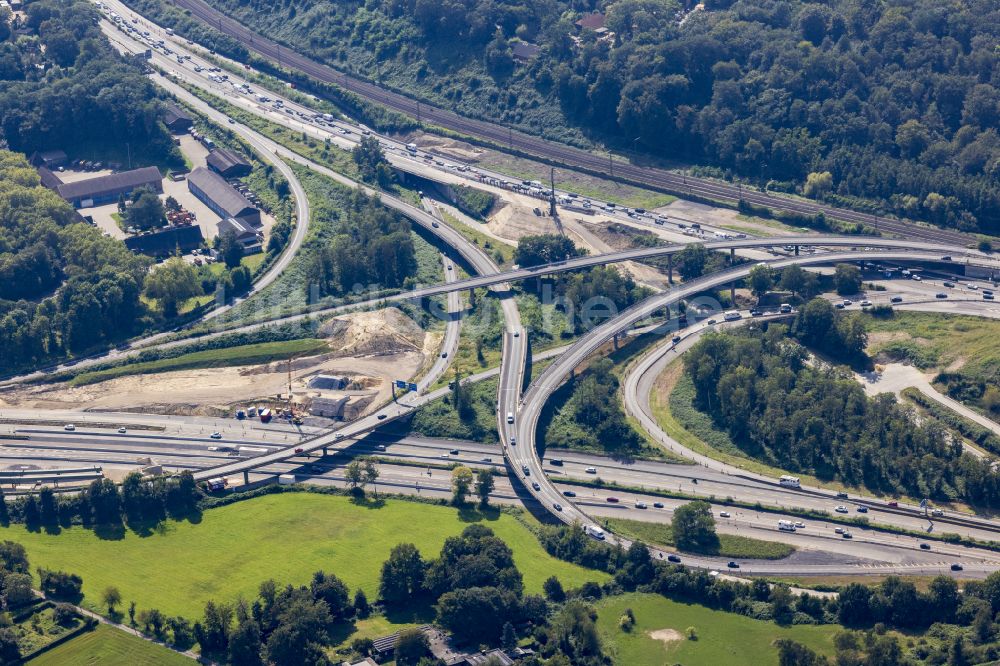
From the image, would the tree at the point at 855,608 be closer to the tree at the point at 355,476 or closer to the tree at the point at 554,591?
Answer: the tree at the point at 554,591

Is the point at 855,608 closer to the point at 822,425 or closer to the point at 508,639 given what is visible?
the point at 508,639

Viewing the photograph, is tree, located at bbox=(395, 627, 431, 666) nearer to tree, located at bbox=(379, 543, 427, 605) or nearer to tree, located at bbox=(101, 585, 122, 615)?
tree, located at bbox=(379, 543, 427, 605)

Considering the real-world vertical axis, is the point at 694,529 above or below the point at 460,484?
above

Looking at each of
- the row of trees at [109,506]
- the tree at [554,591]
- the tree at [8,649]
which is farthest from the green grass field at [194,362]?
the tree at [554,591]

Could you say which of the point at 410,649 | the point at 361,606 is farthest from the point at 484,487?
the point at 410,649

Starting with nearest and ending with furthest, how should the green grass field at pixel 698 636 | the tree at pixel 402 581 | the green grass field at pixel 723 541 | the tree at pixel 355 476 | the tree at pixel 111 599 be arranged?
the green grass field at pixel 698 636
the tree at pixel 111 599
the tree at pixel 402 581
the green grass field at pixel 723 541
the tree at pixel 355 476

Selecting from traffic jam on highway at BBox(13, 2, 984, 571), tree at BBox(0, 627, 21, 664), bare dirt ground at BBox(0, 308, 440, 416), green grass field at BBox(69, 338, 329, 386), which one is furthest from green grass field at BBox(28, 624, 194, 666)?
green grass field at BBox(69, 338, 329, 386)

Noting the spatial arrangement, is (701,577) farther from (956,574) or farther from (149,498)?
(149,498)
